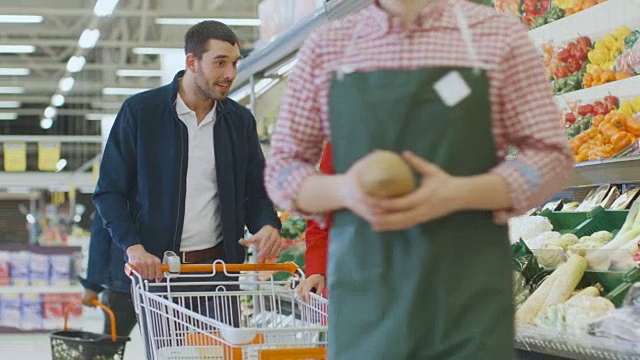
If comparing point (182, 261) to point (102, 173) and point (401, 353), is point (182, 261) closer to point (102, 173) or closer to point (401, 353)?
point (102, 173)

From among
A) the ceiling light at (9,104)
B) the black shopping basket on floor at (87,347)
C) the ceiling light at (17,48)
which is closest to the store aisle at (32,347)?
the black shopping basket on floor at (87,347)

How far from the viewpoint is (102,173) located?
4078 mm

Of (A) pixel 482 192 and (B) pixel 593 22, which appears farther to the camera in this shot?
(B) pixel 593 22

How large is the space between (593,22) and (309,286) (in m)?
1.90

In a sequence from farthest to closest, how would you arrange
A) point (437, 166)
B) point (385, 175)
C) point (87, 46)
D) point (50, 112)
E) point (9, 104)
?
point (50, 112) < point (9, 104) < point (87, 46) < point (437, 166) < point (385, 175)

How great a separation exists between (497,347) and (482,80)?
429 millimetres

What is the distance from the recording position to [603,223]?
14.3ft

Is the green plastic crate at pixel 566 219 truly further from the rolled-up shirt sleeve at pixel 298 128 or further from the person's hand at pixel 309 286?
the rolled-up shirt sleeve at pixel 298 128

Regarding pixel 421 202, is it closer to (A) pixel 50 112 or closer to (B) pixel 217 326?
(B) pixel 217 326

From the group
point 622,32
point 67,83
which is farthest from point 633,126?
point 67,83

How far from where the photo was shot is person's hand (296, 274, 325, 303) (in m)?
3.51

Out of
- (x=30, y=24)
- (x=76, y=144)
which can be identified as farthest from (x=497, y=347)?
(x=76, y=144)

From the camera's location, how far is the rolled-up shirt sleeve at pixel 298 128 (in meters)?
1.89

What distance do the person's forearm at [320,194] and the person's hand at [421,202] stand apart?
0.10 metres
